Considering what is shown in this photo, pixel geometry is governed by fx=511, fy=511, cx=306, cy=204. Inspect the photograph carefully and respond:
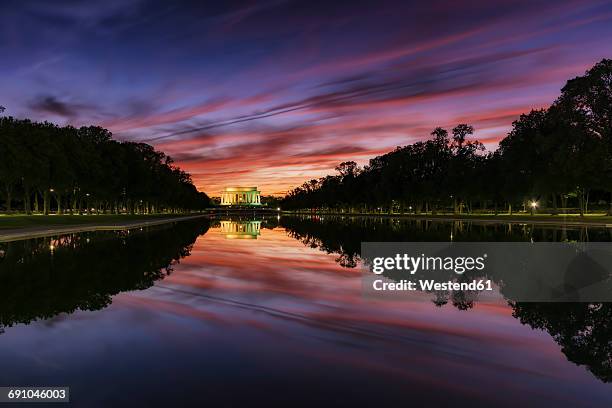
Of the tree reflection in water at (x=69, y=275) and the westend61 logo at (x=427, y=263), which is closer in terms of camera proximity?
the tree reflection in water at (x=69, y=275)

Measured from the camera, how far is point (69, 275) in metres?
17.6

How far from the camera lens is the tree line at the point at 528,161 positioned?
2203 inches

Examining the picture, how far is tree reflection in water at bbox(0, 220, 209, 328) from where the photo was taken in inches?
496

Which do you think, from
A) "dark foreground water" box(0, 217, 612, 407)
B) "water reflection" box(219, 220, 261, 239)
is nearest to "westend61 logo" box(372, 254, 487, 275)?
"dark foreground water" box(0, 217, 612, 407)

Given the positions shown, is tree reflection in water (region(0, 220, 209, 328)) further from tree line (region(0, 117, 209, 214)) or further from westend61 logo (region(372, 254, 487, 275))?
tree line (region(0, 117, 209, 214))

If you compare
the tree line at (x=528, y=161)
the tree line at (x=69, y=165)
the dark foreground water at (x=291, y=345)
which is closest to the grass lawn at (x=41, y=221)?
the tree line at (x=69, y=165)

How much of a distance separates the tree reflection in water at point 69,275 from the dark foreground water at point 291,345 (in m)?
0.11

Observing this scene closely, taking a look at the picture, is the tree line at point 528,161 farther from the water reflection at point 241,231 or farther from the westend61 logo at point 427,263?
the westend61 logo at point 427,263

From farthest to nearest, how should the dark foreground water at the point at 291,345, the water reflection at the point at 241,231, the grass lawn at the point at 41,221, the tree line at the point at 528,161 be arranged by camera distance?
the tree line at the point at 528,161 → the grass lawn at the point at 41,221 → the water reflection at the point at 241,231 → the dark foreground water at the point at 291,345

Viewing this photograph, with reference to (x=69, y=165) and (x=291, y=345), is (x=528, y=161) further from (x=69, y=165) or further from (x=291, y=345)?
(x=291, y=345)

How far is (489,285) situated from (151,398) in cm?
1186

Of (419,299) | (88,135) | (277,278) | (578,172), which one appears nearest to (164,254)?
(277,278)

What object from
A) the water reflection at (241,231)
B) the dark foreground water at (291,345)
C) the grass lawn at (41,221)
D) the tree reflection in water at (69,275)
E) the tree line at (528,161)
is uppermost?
the tree line at (528,161)

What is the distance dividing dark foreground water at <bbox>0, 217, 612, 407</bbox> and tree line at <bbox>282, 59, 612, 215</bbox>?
164 feet
